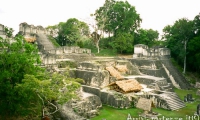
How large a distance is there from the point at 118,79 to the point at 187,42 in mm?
10049

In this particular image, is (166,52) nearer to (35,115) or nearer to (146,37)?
(146,37)

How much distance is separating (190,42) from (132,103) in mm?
11063

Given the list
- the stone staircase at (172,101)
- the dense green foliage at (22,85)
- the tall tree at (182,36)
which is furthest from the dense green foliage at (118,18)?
the dense green foliage at (22,85)

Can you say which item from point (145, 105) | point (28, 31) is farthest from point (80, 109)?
point (28, 31)

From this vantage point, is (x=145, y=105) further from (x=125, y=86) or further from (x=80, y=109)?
(x=80, y=109)

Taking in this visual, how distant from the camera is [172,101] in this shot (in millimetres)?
13508

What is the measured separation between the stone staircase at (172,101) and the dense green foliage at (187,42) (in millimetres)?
7506

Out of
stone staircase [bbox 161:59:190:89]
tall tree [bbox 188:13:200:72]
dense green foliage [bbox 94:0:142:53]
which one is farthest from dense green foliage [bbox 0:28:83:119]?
dense green foliage [bbox 94:0:142:53]

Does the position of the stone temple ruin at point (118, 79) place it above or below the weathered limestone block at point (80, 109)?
above

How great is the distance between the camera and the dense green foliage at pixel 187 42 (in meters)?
20.3

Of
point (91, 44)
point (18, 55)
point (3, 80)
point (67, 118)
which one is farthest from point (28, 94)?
point (91, 44)

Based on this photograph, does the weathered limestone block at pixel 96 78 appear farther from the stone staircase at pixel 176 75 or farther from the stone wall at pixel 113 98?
the stone staircase at pixel 176 75

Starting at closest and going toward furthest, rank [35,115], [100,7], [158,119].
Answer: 1. [35,115]
2. [158,119]
3. [100,7]

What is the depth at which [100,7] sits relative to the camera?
92.3 ft
